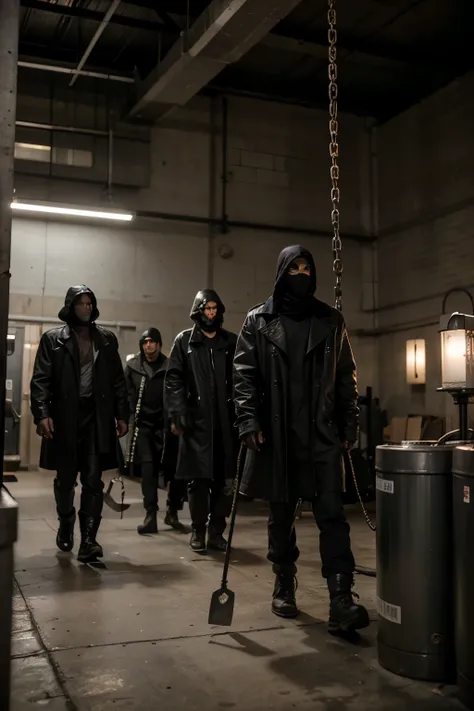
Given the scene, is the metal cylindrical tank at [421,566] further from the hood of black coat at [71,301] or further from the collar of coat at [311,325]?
the hood of black coat at [71,301]

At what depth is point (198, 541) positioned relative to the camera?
4.84 metres

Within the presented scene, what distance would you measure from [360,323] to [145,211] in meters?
4.22

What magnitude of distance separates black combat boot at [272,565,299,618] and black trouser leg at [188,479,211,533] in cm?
155

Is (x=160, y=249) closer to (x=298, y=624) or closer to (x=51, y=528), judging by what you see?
(x=51, y=528)

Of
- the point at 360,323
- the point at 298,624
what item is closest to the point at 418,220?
the point at 360,323

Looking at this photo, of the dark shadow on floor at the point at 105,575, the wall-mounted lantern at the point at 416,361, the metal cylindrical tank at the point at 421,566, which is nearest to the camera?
the metal cylindrical tank at the point at 421,566

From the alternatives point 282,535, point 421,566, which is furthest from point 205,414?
point 421,566

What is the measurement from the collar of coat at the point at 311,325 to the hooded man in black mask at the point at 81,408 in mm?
1615

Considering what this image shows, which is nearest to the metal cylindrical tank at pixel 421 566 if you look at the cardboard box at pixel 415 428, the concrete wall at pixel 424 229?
the cardboard box at pixel 415 428

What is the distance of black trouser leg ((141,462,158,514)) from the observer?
5605 mm

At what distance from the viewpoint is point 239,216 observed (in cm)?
1144

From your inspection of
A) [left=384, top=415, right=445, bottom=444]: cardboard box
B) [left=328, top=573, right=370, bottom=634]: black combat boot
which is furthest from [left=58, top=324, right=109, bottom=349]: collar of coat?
[left=384, top=415, right=445, bottom=444]: cardboard box

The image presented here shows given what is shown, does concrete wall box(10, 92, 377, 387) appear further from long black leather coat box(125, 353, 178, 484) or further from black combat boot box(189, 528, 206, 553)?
black combat boot box(189, 528, 206, 553)

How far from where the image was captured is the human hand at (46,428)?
14.2 ft
